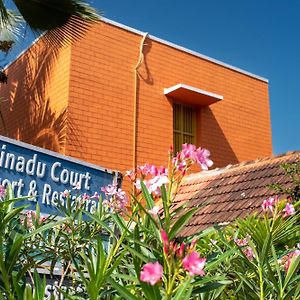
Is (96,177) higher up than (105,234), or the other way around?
(96,177)

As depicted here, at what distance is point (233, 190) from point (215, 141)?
4.47m

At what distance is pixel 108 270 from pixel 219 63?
464 inches

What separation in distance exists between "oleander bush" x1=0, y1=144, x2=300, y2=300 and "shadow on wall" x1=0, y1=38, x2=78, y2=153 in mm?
7264

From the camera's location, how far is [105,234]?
129 inches

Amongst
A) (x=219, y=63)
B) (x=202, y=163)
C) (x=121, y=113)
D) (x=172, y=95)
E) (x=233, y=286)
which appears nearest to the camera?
(x=202, y=163)

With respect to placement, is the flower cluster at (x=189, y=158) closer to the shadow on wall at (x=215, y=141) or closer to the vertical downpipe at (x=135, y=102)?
the vertical downpipe at (x=135, y=102)

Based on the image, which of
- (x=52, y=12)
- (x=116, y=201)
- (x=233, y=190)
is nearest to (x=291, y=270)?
(x=116, y=201)

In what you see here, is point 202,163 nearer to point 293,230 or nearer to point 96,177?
point 293,230

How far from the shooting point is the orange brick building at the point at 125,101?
10.2m

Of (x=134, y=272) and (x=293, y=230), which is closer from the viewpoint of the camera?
(x=134, y=272)

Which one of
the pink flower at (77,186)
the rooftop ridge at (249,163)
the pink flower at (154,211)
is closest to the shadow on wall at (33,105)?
the rooftop ridge at (249,163)

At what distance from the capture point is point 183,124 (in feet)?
39.7

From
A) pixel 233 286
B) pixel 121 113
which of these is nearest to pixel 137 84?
pixel 121 113

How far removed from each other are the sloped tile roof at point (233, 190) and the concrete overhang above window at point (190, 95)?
2670 millimetres
